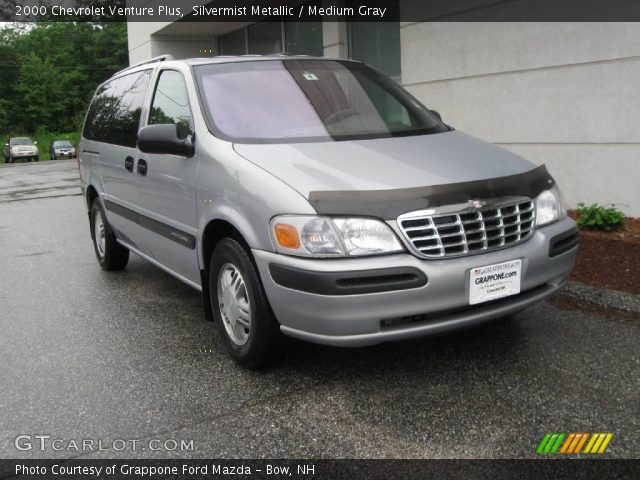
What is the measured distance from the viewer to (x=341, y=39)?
10523 mm

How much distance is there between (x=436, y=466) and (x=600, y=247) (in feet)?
11.1

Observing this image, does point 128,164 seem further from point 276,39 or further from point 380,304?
point 276,39

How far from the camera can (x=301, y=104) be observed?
4508 millimetres

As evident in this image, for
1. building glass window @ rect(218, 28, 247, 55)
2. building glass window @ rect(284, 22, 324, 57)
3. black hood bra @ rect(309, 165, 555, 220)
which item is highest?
building glass window @ rect(218, 28, 247, 55)

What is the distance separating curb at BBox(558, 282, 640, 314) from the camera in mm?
4836

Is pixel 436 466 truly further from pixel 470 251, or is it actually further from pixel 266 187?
pixel 266 187

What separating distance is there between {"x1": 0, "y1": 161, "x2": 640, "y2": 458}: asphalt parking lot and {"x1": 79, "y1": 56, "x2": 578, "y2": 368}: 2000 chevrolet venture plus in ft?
1.20

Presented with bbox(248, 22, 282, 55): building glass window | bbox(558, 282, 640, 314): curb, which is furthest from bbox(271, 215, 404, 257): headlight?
bbox(248, 22, 282, 55): building glass window

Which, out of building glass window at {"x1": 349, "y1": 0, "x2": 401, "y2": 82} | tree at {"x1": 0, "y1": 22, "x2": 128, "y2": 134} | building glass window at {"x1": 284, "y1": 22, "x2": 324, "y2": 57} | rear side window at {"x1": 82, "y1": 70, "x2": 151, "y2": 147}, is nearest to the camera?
rear side window at {"x1": 82, "y1": 70, "x2": 151, "y2": 147}

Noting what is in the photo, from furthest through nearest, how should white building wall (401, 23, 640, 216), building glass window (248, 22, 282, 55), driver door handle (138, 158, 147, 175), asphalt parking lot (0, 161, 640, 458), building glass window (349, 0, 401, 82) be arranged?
building glass window (248, 22, 282, 55), building glass window (349, 0, 401, 82), white building wall (401, 23, 640, 216), driver door handle (138, 158, 147, 175), asphalt parking lot (0, 161, 640, 458)

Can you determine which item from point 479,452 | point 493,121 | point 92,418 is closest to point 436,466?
point 479,452

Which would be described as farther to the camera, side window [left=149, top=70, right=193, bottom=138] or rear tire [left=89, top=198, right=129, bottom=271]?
rear tire [left=89, top=198, right=129, bottom=271]

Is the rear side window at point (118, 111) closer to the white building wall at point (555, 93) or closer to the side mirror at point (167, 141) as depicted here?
the side mirror at point (167, 141)

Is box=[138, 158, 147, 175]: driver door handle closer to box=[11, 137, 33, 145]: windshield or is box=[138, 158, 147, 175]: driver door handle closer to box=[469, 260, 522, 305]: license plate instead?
box=[469, 260, 522, 305]: license plate
